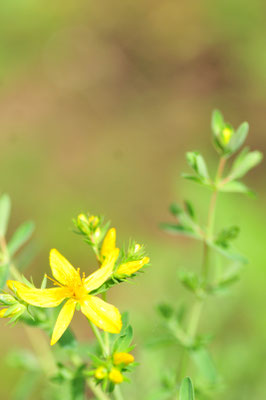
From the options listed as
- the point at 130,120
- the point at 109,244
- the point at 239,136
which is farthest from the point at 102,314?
the point at 130,120

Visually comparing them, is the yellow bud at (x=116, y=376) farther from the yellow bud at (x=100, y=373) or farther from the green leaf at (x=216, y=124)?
the green leaf at (x=216, y=124)

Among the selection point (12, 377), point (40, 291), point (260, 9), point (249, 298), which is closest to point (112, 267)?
point (40, 291)

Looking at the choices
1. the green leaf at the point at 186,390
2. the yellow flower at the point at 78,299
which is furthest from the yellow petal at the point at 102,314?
the green leaf at the point at 186,390

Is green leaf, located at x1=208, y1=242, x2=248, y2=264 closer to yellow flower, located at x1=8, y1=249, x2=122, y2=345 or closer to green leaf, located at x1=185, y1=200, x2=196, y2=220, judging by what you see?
green leaf, located at x1=185, y1=200, x2=196, y2=220

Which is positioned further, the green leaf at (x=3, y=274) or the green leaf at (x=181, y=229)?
the green leaf at (x=181, y=229)

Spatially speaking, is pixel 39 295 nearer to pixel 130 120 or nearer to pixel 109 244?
pixel 109 244

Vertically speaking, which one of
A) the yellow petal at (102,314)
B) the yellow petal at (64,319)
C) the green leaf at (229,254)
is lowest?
the green leaf at (229,254)
